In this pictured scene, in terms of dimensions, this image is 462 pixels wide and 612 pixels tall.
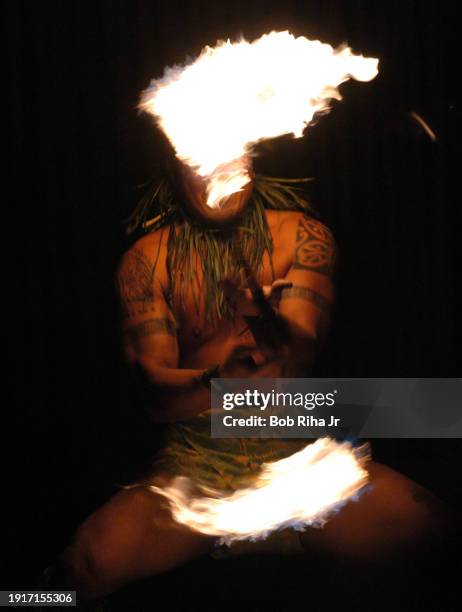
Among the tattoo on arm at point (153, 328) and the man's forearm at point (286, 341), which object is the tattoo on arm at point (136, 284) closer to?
the tattoo on arm at point (153, 328)

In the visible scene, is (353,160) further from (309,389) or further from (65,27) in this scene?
(65,27)

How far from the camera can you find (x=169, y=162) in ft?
6.93

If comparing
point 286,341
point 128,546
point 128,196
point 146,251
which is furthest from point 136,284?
point 128,546

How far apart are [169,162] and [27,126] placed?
1.22 feet

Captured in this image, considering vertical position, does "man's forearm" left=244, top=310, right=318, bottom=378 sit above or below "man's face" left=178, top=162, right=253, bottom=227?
below

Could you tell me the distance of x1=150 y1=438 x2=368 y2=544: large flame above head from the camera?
80.2 inches

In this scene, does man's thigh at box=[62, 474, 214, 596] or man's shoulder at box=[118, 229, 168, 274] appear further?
man's shoulder at box=[118, 229, 168, 274]

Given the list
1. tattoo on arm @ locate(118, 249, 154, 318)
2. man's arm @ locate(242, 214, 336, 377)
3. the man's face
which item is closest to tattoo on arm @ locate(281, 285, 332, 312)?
man's arm @ locate(242, 214, 336, 377)

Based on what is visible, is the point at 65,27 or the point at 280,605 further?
the point at 65,27

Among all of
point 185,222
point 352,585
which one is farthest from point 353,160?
point 352,585

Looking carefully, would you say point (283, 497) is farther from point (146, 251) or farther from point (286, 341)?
point (146, 251)

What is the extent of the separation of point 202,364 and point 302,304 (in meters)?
0.29

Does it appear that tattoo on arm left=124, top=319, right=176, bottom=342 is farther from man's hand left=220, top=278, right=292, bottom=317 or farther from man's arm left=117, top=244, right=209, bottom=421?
man's hand left=220, top=278, right=292, bottom=317

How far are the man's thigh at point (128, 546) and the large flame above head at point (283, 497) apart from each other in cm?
4
